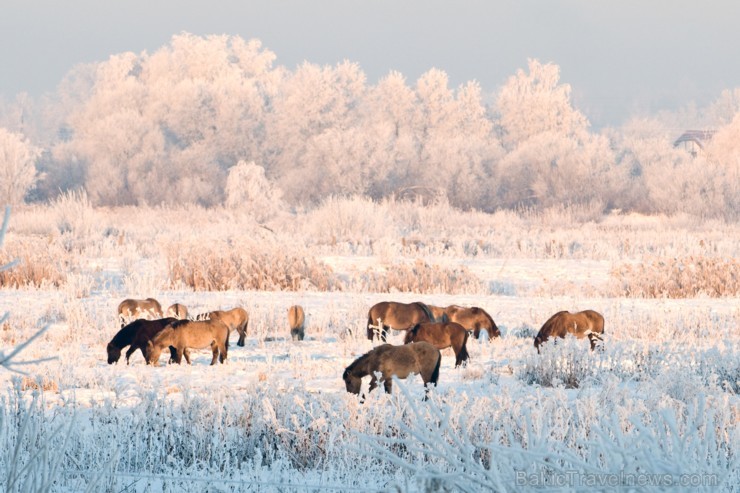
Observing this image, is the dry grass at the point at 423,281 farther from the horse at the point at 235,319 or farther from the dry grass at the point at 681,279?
the horse at the point at 235,319

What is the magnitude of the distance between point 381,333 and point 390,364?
3232mm

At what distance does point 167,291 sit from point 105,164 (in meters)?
34.7

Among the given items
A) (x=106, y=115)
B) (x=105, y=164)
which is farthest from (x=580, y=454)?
(x=106, y=115)

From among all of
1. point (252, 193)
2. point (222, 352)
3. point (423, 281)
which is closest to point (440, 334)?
point (222, 352)

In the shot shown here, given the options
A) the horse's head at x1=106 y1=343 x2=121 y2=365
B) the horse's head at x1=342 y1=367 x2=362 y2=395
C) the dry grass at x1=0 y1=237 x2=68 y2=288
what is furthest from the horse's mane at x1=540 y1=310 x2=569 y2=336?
the dry grass at x1=0 y1=237 x2=68 y2=288

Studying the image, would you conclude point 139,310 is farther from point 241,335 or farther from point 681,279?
point 681,279

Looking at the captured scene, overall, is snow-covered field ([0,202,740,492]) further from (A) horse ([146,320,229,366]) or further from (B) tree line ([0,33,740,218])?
(B) tree line ([0,33,740,218])

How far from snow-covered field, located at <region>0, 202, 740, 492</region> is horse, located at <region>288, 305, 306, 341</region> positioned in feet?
0.46

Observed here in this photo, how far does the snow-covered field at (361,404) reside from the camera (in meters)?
2.95

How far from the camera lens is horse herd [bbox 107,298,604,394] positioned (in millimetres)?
6586

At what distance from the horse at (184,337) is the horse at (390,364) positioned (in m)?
2.31

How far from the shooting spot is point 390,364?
6527 millimetres

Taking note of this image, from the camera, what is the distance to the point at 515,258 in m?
20.4

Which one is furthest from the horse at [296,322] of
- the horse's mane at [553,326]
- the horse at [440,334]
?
the horse's mane at [553,326]
